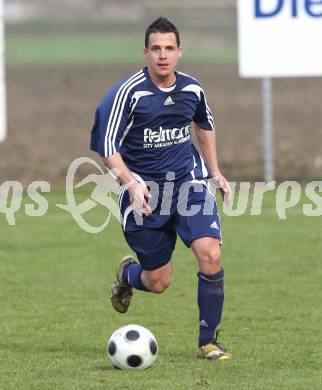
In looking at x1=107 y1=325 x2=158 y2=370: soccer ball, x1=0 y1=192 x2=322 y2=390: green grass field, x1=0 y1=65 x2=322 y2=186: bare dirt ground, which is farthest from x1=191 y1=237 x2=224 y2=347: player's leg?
x1=0 y1=65 x2=322 y2=186: bare dirt ground

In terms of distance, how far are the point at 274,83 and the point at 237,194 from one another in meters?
14.2

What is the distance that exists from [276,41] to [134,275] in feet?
27.1

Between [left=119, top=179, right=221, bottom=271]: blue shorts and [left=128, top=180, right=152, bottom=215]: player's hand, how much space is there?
0.93 feet

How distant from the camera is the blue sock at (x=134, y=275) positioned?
29.5 feet

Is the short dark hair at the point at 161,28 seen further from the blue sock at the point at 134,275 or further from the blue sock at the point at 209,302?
the blue sock at the point at 134,275

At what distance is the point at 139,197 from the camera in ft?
26.2

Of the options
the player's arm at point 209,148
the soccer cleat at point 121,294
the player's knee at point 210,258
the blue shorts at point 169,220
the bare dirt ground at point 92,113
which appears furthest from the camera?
the bare dirt ground at point 92,113

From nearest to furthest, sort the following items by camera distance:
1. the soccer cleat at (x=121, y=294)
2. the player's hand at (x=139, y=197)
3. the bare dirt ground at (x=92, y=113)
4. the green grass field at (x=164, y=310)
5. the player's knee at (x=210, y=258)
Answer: the green grass field at (x=164, y=310) < the player's hand at (x=139, y=197) < the player's knee at (x=210, y=258) < the soccer cleat at (x=121, y=294) < the bare dirt ground at (x=92, y=113)

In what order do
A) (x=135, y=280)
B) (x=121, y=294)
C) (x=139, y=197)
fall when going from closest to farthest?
(x=139, y=197) → (x=135, y=280) → (x=121, y=294)

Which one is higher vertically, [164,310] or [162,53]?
[162,53]

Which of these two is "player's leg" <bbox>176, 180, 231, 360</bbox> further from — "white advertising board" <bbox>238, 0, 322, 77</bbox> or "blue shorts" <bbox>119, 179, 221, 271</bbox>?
"white advertising board" <bbox>238, 0, 322, 77</bbox>
